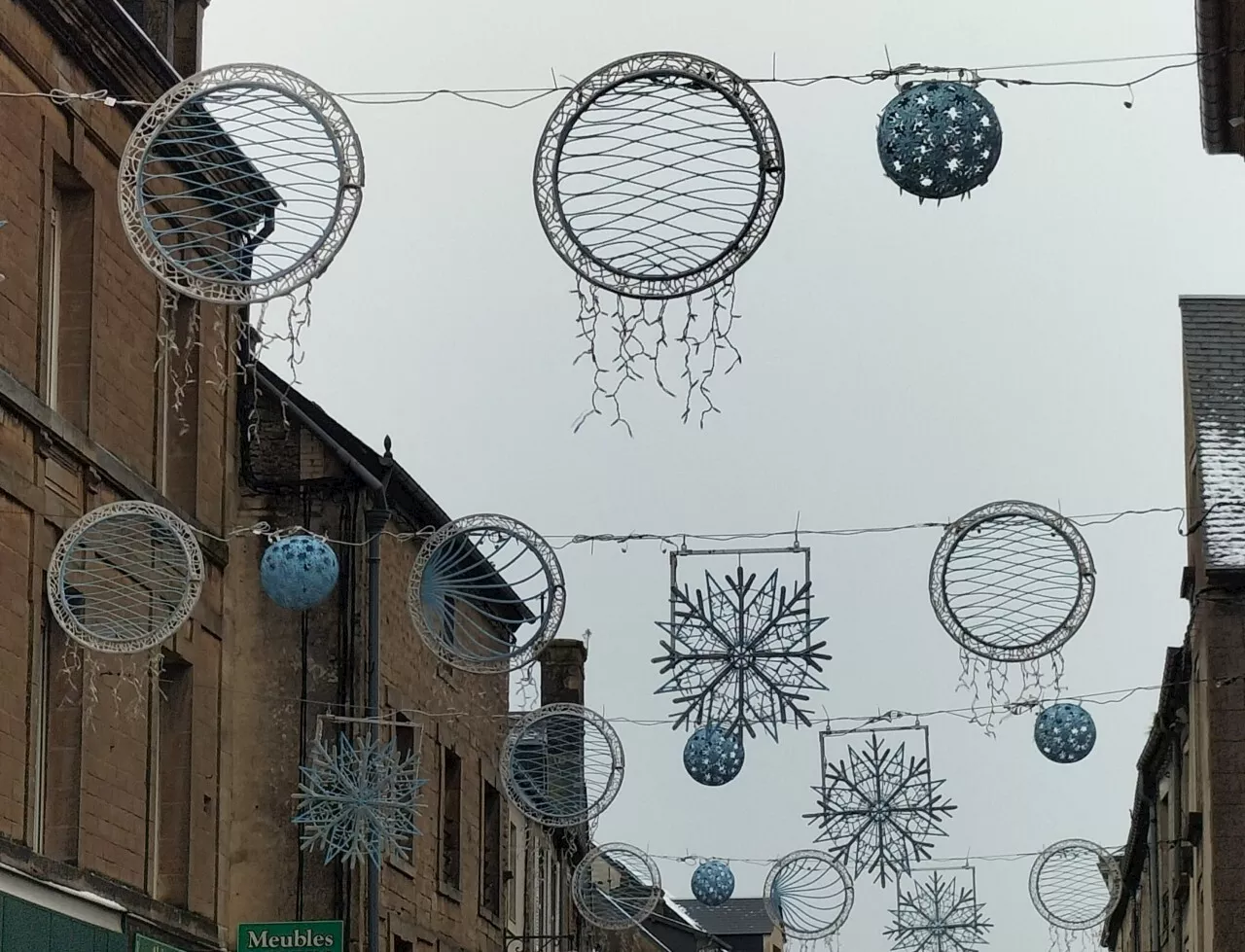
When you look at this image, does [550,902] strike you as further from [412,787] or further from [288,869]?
[412,787]

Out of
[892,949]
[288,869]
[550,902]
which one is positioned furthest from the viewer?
A: [550,902]

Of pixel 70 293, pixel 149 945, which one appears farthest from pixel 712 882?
pixel 70 293

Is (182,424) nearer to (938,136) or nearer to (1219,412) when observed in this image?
(1219,412)

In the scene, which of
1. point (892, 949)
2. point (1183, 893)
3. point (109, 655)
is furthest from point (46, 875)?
point (1183, 893)

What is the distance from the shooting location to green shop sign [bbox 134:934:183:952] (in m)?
19.1

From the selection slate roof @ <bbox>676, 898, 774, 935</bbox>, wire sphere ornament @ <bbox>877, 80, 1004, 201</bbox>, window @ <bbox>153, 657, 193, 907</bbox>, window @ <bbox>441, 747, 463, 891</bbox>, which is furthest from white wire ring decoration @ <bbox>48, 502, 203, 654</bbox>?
slate roof @ <bbox>676, 898, 774, 935</bbox>

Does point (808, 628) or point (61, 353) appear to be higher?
point (61, 353)

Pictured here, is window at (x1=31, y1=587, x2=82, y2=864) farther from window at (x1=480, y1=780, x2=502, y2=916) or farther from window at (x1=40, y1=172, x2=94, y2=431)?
window at (x1=480, y1=780, x2=502, y2=916)

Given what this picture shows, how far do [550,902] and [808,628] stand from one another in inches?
751

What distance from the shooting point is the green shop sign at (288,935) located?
19828 mm

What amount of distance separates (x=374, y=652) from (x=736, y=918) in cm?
Result: 4495

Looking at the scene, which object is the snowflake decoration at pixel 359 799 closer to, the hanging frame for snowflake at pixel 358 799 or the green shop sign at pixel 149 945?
the hanging frame for snowflake at pixel 358 799

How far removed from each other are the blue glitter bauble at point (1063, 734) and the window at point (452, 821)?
9.28 m

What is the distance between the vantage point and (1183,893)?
2752 centimetres
